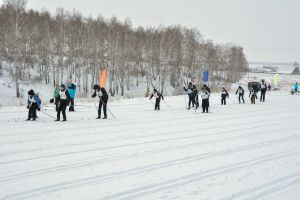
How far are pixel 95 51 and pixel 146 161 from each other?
38993 millimetres

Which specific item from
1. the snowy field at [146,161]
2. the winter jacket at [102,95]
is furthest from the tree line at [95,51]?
the snowy field at [146,161]

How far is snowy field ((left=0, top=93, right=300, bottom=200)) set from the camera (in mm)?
5555

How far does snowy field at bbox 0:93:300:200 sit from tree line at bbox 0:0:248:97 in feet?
93.9

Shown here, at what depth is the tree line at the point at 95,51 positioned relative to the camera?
43.2 meters

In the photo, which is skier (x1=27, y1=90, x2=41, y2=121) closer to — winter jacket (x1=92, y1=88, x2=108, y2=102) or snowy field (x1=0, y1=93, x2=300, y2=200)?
snowy field (x1=0, y1=93, x2=300, y2=200)

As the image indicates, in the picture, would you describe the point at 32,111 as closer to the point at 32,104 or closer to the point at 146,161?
the point at 32,104

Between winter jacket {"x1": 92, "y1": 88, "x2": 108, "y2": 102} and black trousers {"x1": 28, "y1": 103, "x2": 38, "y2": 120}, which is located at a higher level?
winter jacket {"x1": 92, "y1": 88, "x2": 108, "y2": 102}

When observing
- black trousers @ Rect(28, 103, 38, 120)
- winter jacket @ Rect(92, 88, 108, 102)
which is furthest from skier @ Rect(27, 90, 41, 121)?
winter jacket @ Rect(92, 88, 108, 102)

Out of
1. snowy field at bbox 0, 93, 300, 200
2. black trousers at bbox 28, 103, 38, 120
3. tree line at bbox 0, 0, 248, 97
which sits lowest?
snowy field at bbox 0, 93, 300, 200

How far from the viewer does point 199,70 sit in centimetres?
5312

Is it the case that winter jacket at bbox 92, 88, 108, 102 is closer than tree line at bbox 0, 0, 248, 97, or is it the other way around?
winter jacket at bbox 92, 88, 108, 102

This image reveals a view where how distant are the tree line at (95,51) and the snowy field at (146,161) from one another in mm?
28615

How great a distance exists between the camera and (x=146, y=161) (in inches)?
293

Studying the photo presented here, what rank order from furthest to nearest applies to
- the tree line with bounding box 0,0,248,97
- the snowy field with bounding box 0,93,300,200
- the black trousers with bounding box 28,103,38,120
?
the tree line with bounding box 0,0,248,97, the black trousers with bounding box 28,103,38,120, the snowy field with bounding box 0,93,300,200
